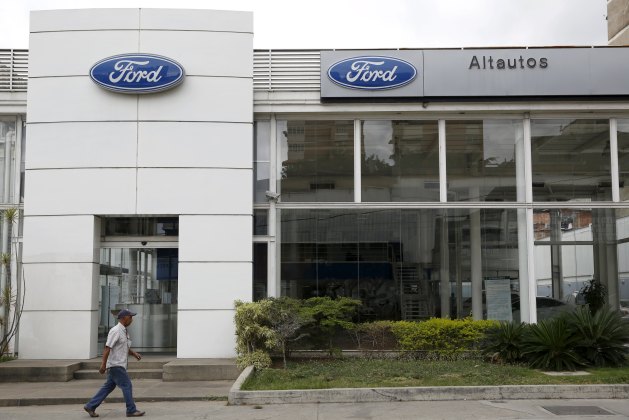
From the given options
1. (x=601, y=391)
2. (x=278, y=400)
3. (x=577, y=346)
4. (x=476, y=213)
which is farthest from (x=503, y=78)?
(x=278, y=400)

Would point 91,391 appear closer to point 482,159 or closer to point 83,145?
point 83,145

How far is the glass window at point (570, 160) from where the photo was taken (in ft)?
51.7

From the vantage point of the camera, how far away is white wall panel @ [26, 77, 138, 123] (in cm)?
1496

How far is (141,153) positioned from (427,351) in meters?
7.30

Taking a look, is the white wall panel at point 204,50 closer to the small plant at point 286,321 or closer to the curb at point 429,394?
the small plant at point 286,321

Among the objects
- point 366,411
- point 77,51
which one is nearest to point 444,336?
point 366,411

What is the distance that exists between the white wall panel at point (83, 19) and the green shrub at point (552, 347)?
1041 cm

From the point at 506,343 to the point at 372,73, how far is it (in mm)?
6409

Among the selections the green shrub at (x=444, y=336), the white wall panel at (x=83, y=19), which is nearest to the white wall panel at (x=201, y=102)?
the white wall panel at (x=83, y=19)

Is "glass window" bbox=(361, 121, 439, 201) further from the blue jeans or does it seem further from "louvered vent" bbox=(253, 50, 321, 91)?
the blue jeans

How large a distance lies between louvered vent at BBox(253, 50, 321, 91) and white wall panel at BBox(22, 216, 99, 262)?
4843 millimetres

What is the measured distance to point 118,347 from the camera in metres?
10.2

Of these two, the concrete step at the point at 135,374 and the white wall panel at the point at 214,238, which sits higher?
the white wall panel at the point at 214,238

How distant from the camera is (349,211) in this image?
15.6 metres
